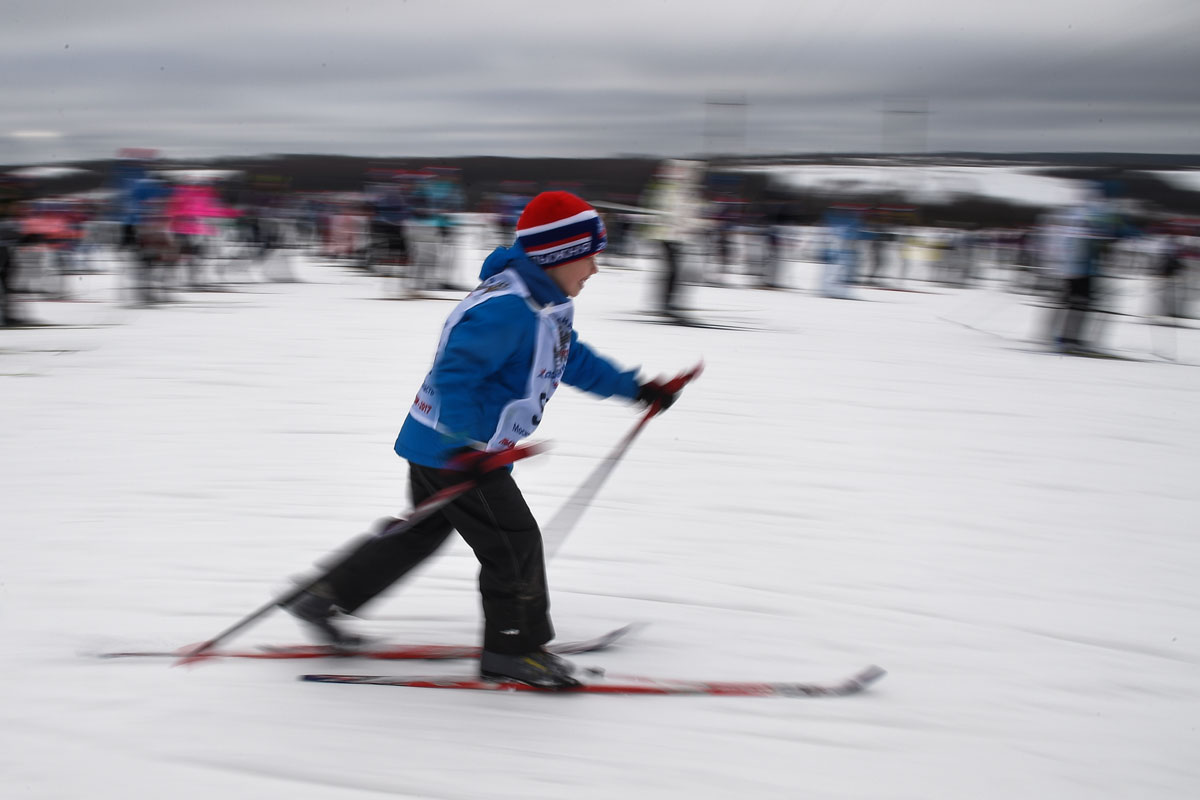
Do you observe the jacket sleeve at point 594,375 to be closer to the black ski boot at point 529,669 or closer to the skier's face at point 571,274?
the skier's face at point 571,274

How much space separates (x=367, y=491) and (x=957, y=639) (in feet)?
8.39

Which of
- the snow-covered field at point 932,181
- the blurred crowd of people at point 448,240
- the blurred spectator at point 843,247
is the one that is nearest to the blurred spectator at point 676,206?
the blurred crowd of people at point 448,240

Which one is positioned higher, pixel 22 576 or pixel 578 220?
pixel 578 220

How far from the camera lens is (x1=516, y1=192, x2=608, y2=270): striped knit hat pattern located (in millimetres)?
2518

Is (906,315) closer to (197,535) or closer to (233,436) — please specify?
(233,436)

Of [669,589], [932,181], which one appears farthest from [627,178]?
[669,589]

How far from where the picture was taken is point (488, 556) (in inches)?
98.0

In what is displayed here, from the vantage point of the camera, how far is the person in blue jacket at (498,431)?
2336 millimetres

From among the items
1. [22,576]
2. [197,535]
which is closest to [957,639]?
[197,535]

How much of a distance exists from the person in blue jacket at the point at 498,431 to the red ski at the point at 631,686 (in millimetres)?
38

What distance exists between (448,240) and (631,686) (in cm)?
1231

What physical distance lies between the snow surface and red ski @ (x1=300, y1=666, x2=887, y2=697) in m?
0.04

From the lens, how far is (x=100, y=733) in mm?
2281

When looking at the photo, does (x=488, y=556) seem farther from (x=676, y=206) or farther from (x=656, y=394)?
(x=676, y=206)
